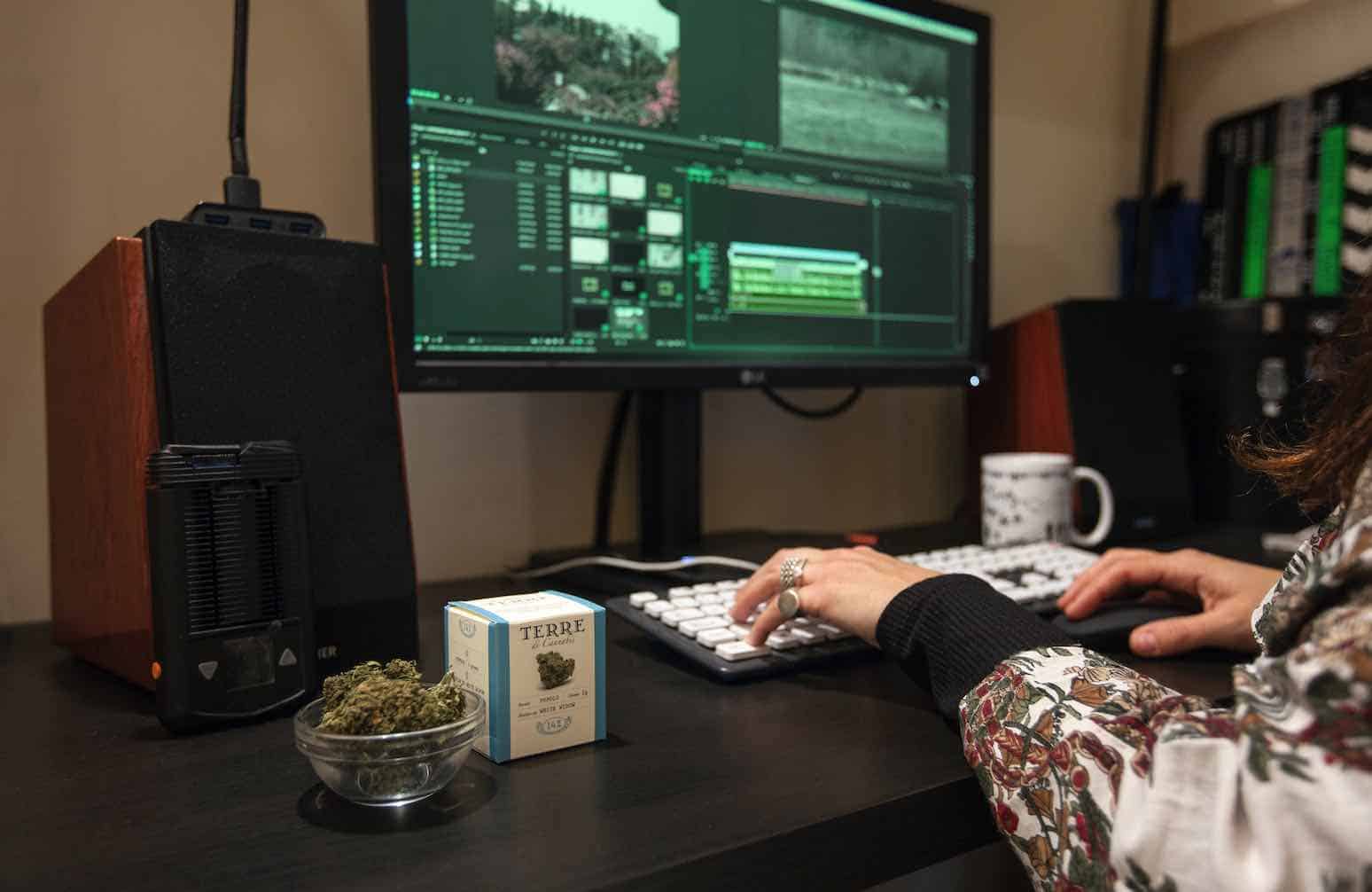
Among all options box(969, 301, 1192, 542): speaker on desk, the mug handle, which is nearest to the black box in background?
box(969, 301, 1192, 542): speaker on desk

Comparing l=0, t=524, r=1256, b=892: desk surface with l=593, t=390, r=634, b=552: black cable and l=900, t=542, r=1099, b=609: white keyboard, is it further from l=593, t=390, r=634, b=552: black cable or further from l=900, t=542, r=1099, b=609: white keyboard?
l=593, t=390, r=634, b=552: black cable

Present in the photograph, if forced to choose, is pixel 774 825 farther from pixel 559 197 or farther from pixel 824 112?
pixel 824 112

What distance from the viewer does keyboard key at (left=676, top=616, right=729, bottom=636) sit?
2.12 ft

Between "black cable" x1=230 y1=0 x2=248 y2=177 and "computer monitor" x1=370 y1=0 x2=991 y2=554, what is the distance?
97 millimetres

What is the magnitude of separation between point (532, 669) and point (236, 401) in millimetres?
241

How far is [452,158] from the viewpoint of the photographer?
83 centimetres

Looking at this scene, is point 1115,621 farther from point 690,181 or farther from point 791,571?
point 690,181

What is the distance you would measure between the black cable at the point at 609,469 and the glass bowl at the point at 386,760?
0.67m

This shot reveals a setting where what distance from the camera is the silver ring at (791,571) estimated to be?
2.15ft

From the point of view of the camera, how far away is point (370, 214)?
98cm

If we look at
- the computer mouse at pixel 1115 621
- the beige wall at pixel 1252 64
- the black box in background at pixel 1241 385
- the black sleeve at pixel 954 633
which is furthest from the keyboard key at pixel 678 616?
the beige wall at pixel 1252 64

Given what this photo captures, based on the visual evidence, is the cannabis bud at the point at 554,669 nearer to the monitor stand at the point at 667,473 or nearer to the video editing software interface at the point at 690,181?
the video editing software interface at the point at 690,181

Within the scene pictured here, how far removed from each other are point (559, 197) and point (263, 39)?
33 cm

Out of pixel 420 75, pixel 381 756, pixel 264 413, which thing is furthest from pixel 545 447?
pixel 381 756
